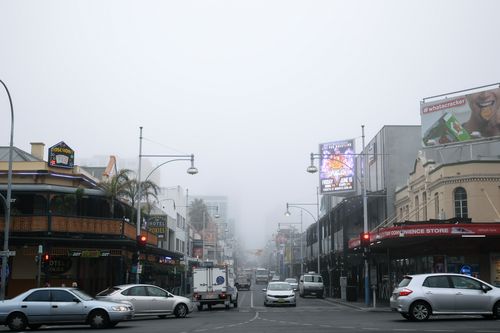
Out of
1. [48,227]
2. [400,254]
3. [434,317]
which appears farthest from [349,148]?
[434,317]

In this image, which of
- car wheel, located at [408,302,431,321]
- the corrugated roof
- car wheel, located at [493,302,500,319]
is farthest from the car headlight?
the corrugated roof

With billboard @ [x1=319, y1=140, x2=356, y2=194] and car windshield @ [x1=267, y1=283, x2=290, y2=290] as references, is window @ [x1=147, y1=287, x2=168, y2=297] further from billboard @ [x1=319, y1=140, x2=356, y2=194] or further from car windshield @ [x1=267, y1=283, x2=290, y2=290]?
billboard @ [x1=319, y1=140, x2=356, y2=194]

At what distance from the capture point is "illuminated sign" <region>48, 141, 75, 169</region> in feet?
123

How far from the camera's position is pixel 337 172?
6353 centimetres

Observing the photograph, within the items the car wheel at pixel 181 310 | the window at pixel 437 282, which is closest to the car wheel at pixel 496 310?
the window at pixel 437 282

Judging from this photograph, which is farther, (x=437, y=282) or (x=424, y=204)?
(x=424, y=204)

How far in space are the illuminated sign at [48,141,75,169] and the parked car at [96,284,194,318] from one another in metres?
14.4

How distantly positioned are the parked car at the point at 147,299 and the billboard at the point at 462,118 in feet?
74.7

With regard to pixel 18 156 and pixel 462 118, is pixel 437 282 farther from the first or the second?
pixel 18 156

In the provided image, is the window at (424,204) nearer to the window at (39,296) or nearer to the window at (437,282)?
the window at (437,282)

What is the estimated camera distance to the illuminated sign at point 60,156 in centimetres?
3750

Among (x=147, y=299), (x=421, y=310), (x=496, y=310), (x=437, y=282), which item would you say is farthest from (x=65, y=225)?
(x=496, y=310)

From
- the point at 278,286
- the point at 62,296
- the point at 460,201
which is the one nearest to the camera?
the point at 62,296

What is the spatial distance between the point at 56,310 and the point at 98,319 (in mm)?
1382
